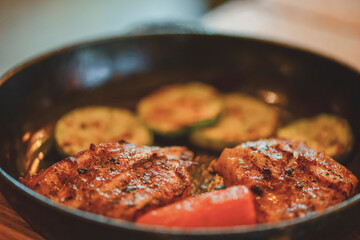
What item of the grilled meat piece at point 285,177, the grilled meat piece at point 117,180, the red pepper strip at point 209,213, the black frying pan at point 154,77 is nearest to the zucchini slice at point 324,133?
the black frying pan at point 154,77

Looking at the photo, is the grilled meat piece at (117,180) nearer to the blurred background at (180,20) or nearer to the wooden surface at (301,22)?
the blurred background at (180,20)

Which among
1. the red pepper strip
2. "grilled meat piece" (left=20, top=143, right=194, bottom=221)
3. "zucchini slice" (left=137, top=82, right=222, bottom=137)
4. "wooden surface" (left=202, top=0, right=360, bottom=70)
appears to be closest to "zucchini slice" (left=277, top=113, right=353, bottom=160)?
"zucchini slice" (left=137, top=82, right=222, bottom=137)

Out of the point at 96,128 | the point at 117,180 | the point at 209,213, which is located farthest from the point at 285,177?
the point at 96,128

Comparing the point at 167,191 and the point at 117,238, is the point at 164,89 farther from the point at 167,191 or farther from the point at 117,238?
the point at 117,238

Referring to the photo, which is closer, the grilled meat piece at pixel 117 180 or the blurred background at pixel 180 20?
the grilled meat piece at pixel 117 180

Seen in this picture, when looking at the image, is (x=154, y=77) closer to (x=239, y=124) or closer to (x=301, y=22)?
(x=239, y=124)

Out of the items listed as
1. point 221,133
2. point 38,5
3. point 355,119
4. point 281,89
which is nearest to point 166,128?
point 221,133

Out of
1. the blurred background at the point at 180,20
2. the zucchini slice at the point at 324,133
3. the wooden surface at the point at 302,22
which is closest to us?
the zucchini slice at the point at 324,133
